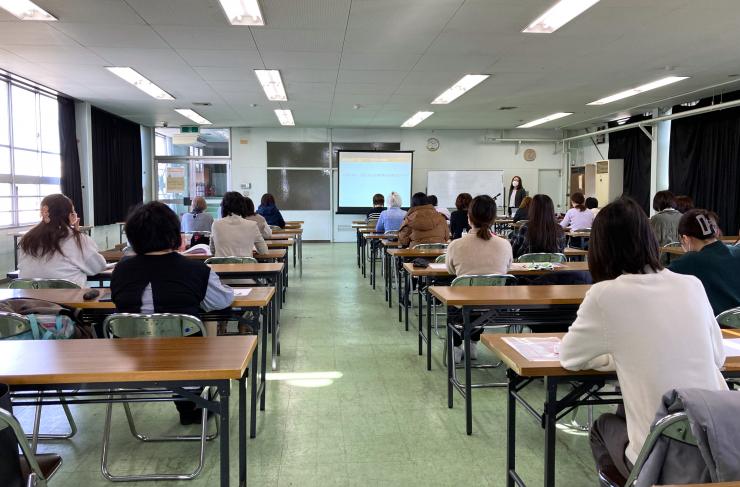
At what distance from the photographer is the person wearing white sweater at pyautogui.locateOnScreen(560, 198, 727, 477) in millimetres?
1424

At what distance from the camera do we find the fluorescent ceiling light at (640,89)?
25.4 feet

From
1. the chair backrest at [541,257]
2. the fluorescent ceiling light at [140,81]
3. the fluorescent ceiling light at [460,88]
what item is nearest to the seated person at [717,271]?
the chair backrest at [541,257]

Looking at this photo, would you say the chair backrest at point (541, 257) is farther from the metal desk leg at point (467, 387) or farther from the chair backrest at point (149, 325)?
the chair backrest at point (149, 325)

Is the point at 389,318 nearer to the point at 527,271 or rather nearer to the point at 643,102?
the point at 527,271

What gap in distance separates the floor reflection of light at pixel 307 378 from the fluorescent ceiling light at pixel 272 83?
4583mm

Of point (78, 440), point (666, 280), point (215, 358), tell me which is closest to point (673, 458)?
point (666, 280)

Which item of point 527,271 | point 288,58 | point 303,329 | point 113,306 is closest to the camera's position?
point 113,306

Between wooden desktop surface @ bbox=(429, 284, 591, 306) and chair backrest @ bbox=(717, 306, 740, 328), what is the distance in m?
0.60

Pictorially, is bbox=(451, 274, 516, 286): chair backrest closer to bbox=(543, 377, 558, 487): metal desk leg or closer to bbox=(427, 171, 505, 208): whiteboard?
bbox=(543, 377, 558, 487): metal desk leg

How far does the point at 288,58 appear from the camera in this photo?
643cm

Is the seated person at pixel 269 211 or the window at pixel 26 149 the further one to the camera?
the seated person at pixel 269 211

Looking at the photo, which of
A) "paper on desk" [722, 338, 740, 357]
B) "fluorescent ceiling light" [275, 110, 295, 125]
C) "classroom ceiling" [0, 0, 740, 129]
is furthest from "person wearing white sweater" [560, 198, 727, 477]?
"fluorescent ceiling light" [275, 110, 295, 125]

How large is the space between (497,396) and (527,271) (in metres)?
0.93

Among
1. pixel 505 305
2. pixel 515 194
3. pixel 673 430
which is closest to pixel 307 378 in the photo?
pixel 505 305
